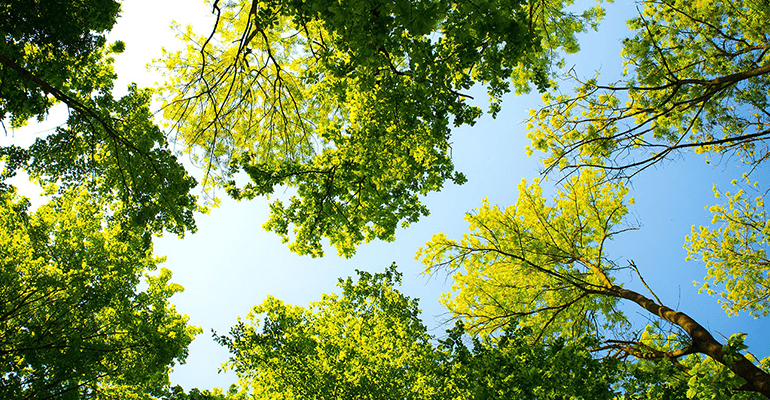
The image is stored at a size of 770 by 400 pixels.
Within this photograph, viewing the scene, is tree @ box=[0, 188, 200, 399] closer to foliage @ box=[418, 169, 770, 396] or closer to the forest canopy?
the forest canopy

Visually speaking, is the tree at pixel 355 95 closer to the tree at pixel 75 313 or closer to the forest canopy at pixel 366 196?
the forest canopy at pixel 366 196

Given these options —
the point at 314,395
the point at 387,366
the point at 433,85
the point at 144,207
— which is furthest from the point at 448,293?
the point at 144,207

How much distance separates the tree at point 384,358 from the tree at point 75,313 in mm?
2729

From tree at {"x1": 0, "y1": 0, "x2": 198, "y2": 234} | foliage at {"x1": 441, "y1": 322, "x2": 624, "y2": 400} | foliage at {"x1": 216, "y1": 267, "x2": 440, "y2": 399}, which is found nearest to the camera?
foliage at {"x1": 441, "y1": 322, "x2": 624, "y2": 400}

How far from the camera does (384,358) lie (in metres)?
6.16

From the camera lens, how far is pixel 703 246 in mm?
8234

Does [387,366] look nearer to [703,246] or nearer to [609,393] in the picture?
[609,393]

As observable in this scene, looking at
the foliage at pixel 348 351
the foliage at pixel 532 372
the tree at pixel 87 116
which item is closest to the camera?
Answer: the foliage at pixel 532 372

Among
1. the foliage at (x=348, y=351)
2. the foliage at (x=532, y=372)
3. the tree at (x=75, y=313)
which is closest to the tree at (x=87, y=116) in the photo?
the tree at (x=75, y=313)

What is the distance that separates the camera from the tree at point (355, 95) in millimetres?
3734

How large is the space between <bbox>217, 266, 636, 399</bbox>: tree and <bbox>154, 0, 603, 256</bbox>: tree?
153cm

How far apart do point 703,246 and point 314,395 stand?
9.58 metres

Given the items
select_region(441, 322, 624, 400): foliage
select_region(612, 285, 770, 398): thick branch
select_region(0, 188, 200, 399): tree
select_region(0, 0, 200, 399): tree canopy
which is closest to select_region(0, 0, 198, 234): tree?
select_region(0, 0, 200, 399): tree canopy

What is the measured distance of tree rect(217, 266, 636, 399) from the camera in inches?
149
